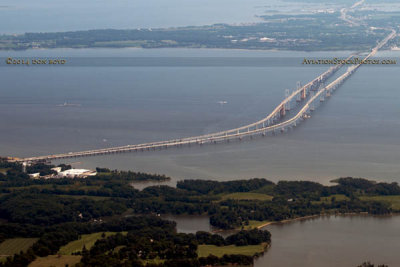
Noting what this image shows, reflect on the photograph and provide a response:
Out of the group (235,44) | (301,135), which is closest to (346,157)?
(301,135)

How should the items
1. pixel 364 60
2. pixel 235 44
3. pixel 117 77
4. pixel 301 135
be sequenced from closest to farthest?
pixel 301 135 < pixel 117 77 < pixel 364 60 < pixel 235 44

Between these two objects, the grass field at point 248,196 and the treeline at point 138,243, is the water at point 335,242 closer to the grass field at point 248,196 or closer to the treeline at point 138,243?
the treeline at point 138,243

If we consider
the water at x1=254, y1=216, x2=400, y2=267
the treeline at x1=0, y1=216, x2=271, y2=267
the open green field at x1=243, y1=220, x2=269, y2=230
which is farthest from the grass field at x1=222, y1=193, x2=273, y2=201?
the treeline at x1=0, y1=216, x2=271, y2=267

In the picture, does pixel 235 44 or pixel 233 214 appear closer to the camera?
pixel 233 214

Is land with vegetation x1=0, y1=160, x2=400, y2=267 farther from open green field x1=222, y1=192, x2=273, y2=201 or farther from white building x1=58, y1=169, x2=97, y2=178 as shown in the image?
white building x1=58, y1=169, x2=97, y2=178

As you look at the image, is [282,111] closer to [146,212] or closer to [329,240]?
[146,212]

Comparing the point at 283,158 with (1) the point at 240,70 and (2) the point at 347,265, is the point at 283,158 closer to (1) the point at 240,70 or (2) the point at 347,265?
(2) the point at 347,265


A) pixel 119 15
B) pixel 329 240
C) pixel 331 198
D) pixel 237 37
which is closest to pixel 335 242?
A: pixel 329 240
